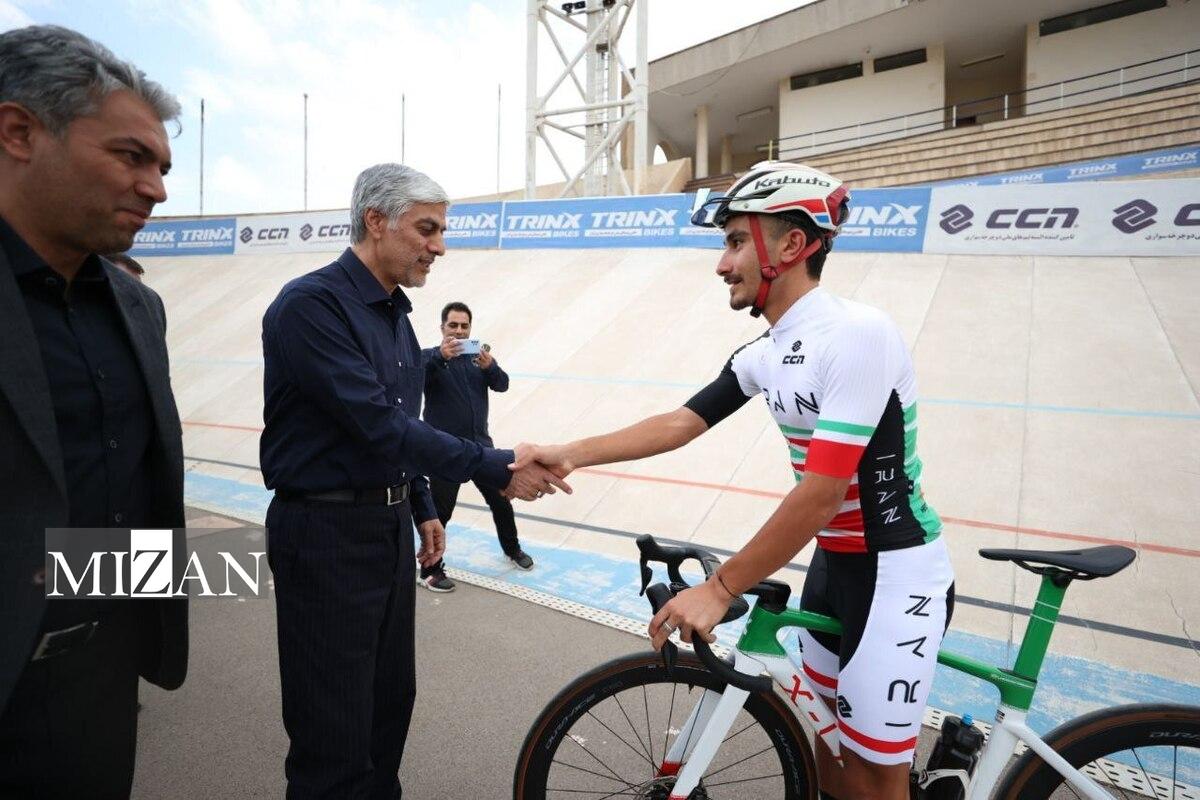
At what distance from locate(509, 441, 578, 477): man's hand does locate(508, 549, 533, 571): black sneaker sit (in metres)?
2.89

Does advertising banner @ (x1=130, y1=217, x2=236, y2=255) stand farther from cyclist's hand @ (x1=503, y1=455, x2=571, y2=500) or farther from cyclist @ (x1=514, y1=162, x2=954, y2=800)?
cyclist @ (x1=514, y1=162, x2=954, y2=800)

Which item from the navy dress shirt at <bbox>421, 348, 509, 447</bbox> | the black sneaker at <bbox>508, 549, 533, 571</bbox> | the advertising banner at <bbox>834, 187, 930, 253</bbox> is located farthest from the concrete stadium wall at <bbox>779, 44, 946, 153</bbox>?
the black sneaker at <bbox>508, 549, 533, 571</bbox>

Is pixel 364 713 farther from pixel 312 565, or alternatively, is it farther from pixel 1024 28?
pixel 1024 28

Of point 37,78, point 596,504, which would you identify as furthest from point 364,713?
point 596,504

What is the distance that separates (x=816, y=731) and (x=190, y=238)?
918 inches

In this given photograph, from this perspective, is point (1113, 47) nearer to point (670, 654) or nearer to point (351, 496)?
point (670, 654)

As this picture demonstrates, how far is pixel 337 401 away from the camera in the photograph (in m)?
1.88

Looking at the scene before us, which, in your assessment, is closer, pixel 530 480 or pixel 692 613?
pixel 692 613

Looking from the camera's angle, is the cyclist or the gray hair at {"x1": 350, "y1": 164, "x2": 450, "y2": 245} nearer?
the cyclist

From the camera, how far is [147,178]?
4.53ft

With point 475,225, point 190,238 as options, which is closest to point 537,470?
point 475,225

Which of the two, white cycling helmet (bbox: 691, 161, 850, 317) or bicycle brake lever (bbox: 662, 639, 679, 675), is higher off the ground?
white cycling helmet (bbox: 691, 161, 850, 317)

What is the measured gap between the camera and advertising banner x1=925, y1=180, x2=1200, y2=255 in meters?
9.46

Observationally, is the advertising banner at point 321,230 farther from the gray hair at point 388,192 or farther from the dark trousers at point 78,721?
the dark trousers at point 78,721
